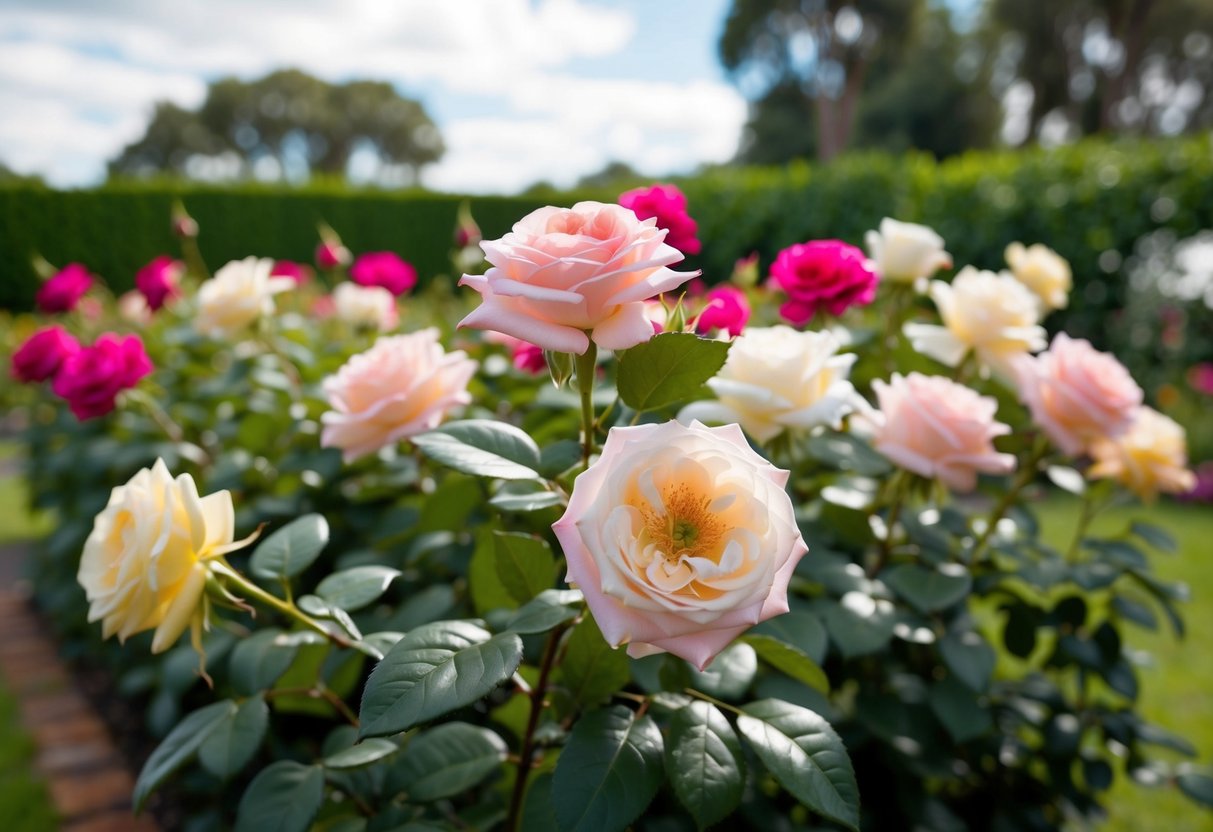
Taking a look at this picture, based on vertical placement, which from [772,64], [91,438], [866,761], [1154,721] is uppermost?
[772,64]

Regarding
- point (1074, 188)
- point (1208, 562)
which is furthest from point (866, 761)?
point (1074, 188)

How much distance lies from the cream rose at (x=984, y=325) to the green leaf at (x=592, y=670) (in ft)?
2.69

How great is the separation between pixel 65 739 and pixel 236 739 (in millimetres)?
1798

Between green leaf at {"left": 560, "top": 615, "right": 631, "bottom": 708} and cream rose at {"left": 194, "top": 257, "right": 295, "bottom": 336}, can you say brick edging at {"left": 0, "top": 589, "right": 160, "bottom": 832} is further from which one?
green leaf at {"left": 560, "top": 615, "right": 631, "bottom": 708}

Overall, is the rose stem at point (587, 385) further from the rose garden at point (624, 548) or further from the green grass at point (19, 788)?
the green grass at point (19, 788)

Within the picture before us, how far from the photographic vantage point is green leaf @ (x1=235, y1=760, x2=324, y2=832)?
2.84 feet

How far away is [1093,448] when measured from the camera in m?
1.40

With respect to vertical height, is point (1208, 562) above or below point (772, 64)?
below

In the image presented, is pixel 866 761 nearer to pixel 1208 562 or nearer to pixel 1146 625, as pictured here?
pixel 1146 625

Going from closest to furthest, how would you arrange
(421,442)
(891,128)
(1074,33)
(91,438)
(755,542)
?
1. (755,542)
2. (421,442)
3. (91,438)
4. (1074,33)
5. (891,128)

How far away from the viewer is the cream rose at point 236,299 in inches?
64.3

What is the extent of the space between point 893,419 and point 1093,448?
50cm

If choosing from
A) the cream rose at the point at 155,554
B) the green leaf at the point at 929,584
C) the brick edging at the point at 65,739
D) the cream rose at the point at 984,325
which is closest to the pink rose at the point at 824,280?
the cream rose at the point at 984,325

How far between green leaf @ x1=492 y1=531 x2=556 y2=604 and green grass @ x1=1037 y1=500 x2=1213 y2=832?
4.24 feet
